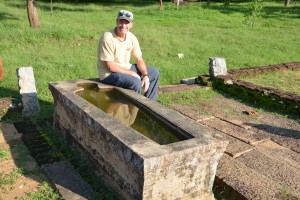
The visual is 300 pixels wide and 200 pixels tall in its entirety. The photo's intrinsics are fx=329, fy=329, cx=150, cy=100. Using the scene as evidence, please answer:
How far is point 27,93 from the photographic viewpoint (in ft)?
18.5

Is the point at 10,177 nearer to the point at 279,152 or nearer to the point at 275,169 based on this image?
the point at 275,169

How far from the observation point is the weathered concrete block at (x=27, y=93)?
5.63 m

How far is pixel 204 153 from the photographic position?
322cm

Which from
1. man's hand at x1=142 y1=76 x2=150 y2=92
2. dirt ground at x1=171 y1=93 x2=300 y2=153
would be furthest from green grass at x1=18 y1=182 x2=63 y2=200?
dirt ground at x1=171 y1=93 x2=300 y2=153

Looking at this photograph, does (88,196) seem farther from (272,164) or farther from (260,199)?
(272,164)

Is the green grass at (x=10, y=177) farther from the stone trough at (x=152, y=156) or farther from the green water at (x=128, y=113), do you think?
the green water at (x=128, y=113)

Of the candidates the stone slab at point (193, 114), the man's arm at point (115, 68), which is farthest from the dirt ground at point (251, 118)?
the man's arm at point (115, 68)

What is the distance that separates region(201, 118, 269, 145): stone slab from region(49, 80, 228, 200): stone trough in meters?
1.41

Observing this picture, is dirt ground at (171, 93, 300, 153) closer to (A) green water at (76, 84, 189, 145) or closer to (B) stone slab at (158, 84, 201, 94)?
(B) stone slab at (158, 84, 201, 94)

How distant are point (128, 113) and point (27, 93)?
2289 millimetres

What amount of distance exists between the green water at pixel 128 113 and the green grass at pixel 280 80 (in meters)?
4.32

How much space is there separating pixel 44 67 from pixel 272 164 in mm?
6254

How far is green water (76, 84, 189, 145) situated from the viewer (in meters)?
3.70

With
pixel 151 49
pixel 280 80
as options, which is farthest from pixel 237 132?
pixel 151 49
